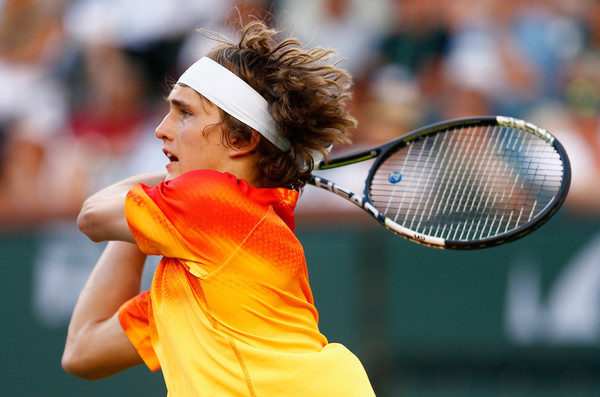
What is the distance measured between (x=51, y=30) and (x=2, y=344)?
296 centimetres

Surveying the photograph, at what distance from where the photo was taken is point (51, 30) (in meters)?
7.76

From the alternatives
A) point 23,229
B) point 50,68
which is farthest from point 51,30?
point 23,229

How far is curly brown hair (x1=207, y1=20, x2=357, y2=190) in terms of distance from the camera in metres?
2.79

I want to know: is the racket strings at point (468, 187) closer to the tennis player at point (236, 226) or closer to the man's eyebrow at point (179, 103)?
the tennis player at point (236, 226)

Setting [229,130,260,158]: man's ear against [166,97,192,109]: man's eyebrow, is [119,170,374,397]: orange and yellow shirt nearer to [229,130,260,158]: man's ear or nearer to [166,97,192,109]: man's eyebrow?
[229,130,260,158]: man's ear

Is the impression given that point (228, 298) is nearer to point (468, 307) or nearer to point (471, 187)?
point (471, 187)

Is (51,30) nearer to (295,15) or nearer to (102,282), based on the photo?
(295,15)

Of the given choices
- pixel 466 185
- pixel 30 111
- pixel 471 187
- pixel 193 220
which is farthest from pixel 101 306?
pixel 30 111

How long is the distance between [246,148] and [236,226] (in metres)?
0.29

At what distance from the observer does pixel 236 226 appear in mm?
2623

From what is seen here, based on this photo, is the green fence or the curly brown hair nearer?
the curly brown hair

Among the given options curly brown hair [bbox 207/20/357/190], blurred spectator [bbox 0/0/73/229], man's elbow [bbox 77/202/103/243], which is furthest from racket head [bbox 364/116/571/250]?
blurred spectator [bbox 0/0/73/229]

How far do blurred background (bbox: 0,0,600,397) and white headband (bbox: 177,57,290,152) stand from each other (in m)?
2.23

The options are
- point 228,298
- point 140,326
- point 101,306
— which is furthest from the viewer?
point 101,306
